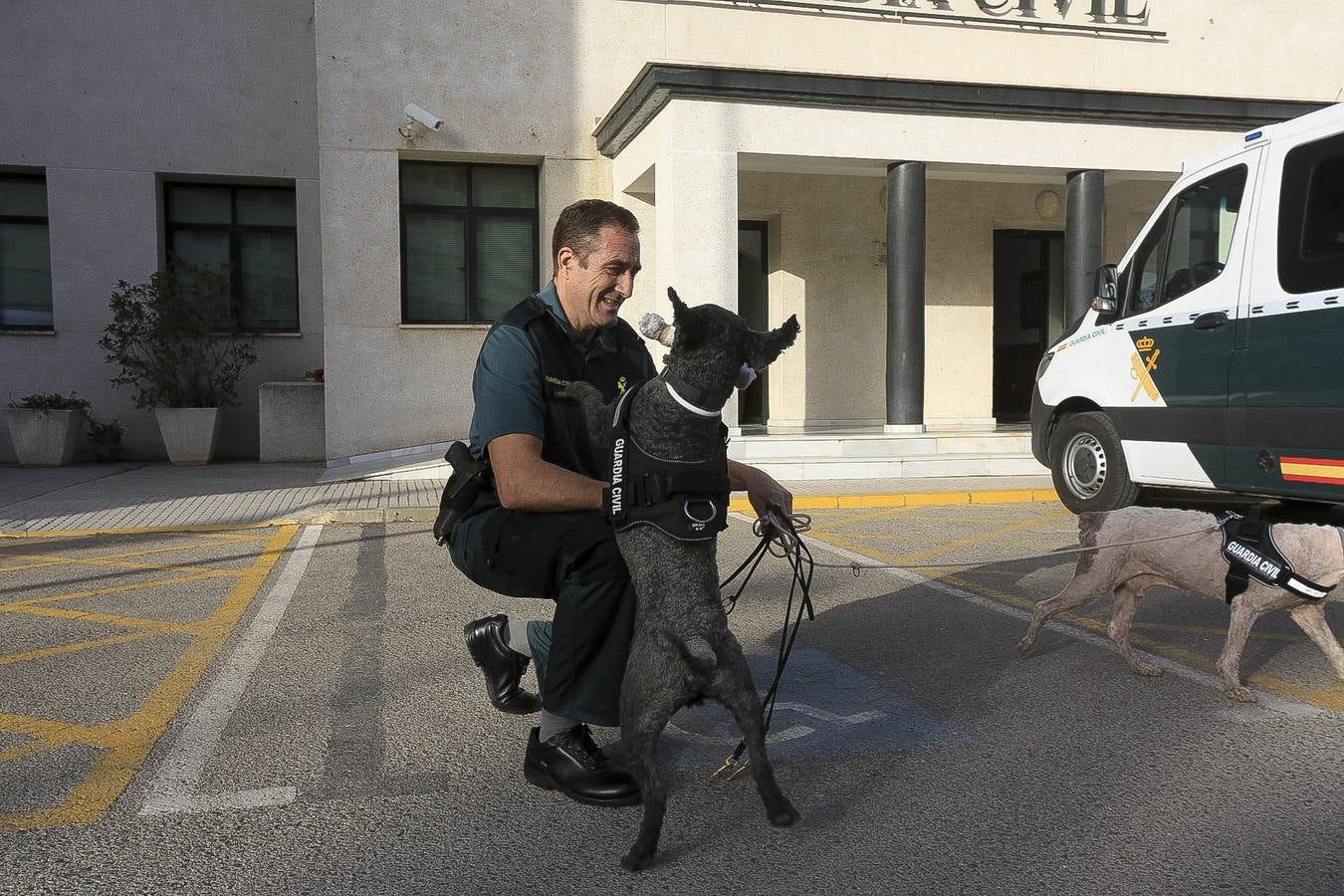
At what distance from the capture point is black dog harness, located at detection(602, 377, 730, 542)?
287 centimetres

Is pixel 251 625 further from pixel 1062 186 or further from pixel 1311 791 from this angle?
pixel 1062 186

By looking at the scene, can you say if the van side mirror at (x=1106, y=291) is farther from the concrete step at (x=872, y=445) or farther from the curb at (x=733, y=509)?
the concrete step at (x=872, y=445)

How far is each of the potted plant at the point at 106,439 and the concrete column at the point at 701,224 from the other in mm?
9081

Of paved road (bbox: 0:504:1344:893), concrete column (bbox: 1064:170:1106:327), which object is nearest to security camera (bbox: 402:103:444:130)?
concrete column (bbox: 1064:170:1106:327)

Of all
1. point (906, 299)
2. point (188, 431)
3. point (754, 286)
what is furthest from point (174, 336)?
point (906, 299)

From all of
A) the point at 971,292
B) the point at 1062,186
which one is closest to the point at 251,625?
the point at 971,292

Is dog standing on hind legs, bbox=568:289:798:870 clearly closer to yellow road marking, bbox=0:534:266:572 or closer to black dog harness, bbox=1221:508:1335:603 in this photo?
black dog harness, bbox=1221:508:1335:603

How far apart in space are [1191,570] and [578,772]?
2.52 meters

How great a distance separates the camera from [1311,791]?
3.19 meters

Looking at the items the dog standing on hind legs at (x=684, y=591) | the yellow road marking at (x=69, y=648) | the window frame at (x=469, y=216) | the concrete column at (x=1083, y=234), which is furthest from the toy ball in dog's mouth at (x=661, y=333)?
the window frame at (x=469, y=216)

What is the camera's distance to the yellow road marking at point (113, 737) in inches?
122

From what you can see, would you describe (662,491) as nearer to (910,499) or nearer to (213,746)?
(213,746)

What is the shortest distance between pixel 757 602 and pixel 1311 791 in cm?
318

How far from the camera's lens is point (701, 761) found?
3.56 metres
